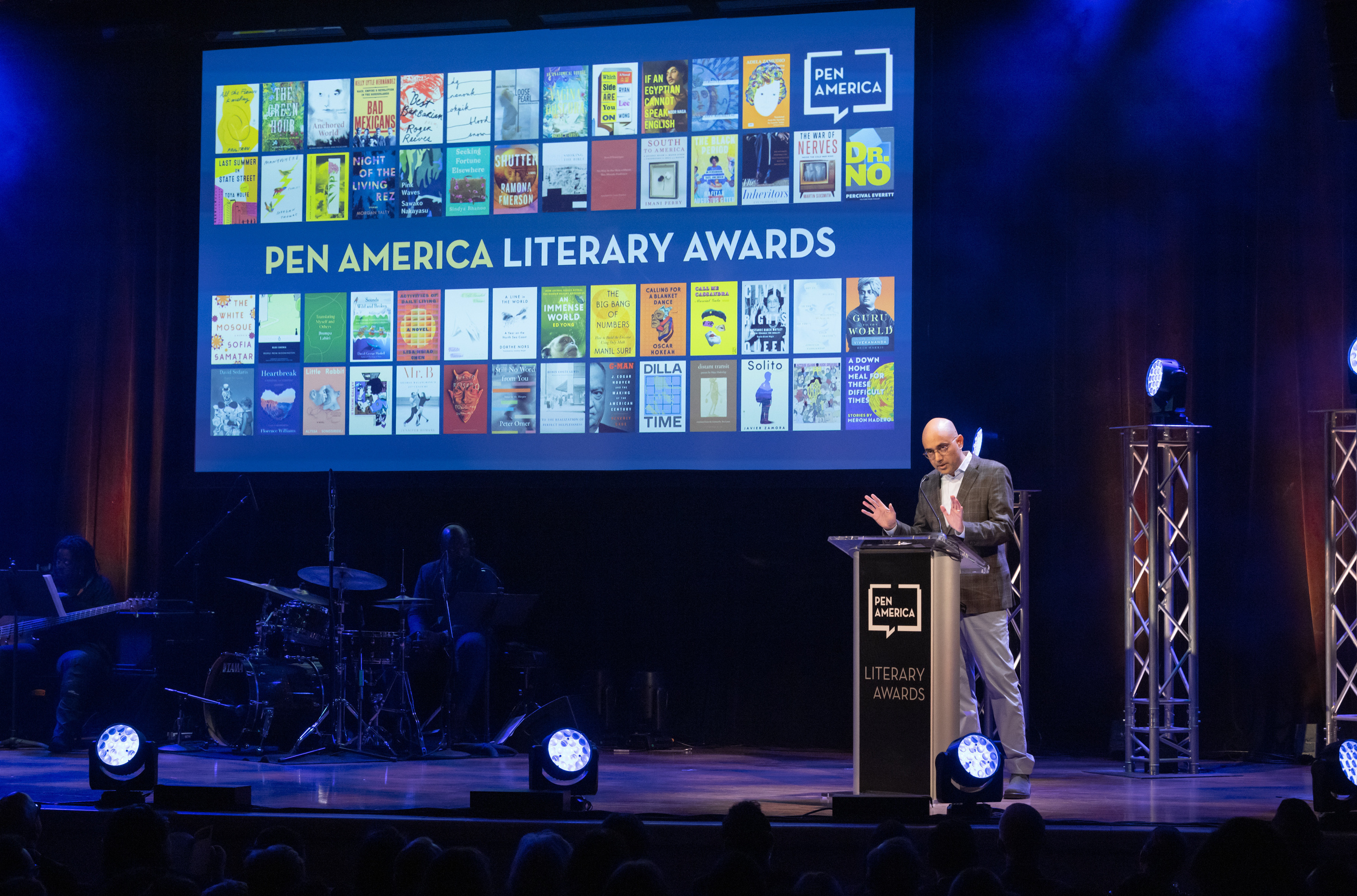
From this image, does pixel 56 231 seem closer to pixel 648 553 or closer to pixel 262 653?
pixel 262 653

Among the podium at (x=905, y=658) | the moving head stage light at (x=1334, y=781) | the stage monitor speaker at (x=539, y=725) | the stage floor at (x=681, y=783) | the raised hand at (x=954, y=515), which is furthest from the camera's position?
the stage monitor speaker at (x=539, y=725)

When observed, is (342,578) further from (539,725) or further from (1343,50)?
(1343,50)

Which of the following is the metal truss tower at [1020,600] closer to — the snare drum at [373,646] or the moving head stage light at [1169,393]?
the moving head stage light at [1169,393]

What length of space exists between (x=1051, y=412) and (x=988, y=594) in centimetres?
270

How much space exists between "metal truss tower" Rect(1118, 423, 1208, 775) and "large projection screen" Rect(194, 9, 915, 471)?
1.31 m

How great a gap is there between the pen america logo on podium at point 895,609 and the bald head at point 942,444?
688 millimetres

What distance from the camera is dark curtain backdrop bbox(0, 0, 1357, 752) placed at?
773 cm

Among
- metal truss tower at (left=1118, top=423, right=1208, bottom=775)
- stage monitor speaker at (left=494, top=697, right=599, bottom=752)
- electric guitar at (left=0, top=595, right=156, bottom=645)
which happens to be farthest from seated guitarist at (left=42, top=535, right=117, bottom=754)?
metal truss tower at (left=1118, top=423, right=1208, bottom=775)

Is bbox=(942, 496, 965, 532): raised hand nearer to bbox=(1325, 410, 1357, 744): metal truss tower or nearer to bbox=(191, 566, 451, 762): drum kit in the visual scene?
bbox=(1325, 410, 1357, 744): metal truss tower

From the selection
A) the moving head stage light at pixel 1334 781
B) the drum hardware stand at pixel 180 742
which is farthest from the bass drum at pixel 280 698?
the moving head stage light at pixel 1334 781

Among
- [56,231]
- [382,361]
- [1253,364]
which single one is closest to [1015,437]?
[1253,364]

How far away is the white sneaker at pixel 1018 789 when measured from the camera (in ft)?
18.3

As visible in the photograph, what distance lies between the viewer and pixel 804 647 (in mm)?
8344

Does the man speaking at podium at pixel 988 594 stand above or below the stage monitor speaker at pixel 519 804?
above
